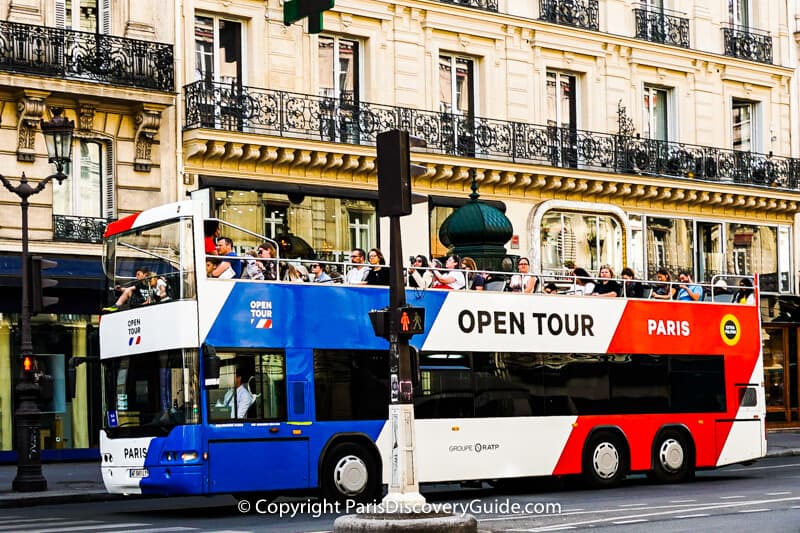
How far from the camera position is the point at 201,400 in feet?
60.4

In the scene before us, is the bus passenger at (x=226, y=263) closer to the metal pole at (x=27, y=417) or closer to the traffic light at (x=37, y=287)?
the traffic light at (x=37, y=287)

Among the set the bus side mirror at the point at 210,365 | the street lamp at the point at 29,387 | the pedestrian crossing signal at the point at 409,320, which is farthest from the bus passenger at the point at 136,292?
the pedestrian crossing signal at the point at 409,320

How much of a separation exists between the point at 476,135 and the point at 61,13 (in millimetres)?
10043

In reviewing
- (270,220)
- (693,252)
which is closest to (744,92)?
(693,252)

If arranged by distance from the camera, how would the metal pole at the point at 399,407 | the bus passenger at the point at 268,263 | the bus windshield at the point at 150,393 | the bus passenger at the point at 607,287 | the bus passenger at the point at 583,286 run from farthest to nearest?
1. the bus passenger at the point at 607,287
2. the bus passenger at the point at 583,286
3. the bus passenger at the point at 268,263
4. the bus windshield at the point at 150,393
5. the metal pole at the point at 399,407

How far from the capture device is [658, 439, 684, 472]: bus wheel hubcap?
23484 mm

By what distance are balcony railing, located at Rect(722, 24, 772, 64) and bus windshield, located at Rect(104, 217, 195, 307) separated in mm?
23931

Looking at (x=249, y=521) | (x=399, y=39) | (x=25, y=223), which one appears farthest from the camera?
(x=399, y=39)

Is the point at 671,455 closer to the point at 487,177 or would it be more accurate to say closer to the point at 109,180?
the point at 487,177

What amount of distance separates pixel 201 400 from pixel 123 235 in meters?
2.79

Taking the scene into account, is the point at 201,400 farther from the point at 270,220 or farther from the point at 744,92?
the point at 744,92

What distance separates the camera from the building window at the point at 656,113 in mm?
37969

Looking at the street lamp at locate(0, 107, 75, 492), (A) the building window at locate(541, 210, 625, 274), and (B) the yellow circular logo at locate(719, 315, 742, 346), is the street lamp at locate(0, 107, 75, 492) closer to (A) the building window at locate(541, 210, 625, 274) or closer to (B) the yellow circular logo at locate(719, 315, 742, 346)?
(B) the yellow circular logo at locate(719, 315, 742, 346)

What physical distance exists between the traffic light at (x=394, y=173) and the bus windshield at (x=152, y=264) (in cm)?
408
